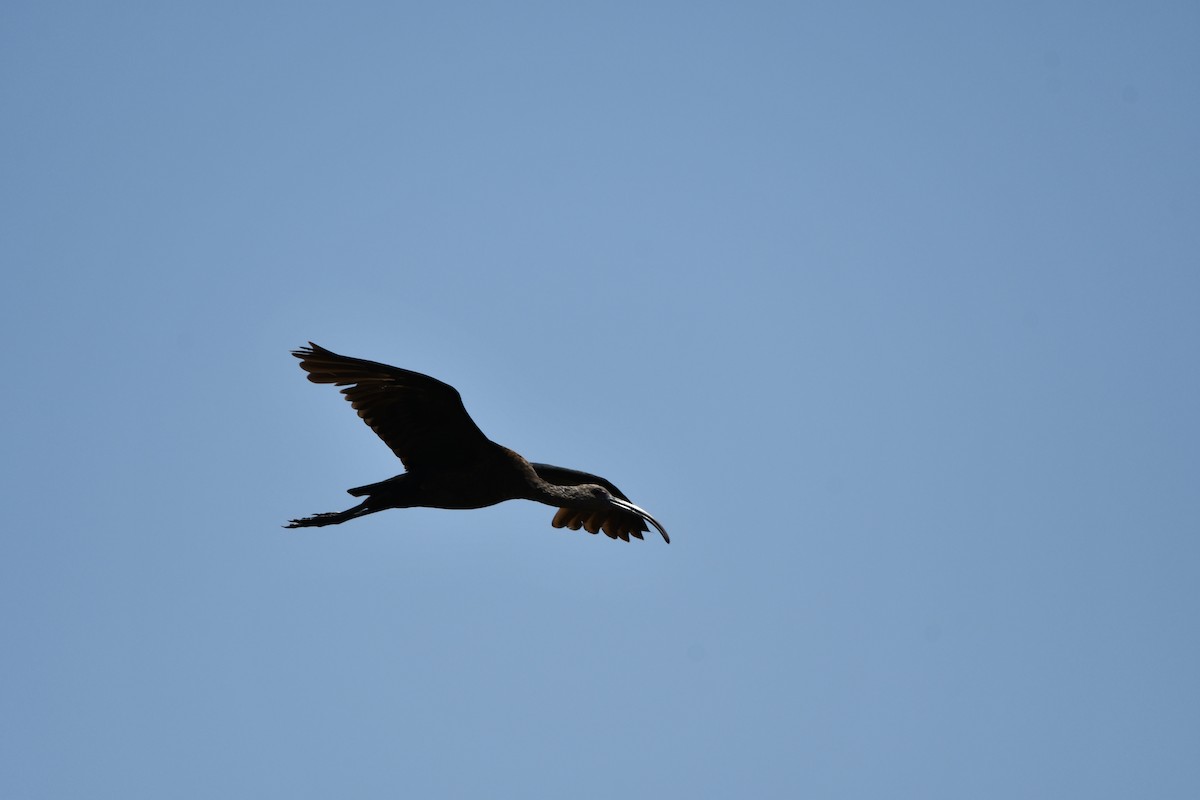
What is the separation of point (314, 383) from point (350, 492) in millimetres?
1118

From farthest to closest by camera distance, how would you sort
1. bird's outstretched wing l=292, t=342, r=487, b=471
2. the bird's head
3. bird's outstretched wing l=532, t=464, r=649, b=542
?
bird's outstretched wing l=532, t=464, r=649, b=542 < the bird's head < bird's outstretched wing l=292, t=342, r=487, b=471

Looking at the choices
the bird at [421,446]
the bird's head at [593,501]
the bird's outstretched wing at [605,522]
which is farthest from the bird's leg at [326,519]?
the bird's outstretched wing at [605,522]

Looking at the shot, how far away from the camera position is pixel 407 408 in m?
13.8

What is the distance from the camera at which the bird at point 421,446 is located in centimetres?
1347

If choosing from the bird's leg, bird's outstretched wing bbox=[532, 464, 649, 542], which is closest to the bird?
the bird's leg

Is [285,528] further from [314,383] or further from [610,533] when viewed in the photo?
[610,533]

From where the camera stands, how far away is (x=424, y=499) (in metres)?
14.0

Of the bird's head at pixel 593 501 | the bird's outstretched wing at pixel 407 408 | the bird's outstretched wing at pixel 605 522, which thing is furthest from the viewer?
the bird's outstretched wing at pixel 605 522

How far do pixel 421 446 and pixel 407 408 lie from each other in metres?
0.46

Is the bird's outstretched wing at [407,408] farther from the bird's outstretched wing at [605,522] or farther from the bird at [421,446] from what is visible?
the bird's outstretched wing at [605,522]

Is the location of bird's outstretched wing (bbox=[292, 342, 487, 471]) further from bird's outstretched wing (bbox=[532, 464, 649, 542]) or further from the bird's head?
bird's outstretched wing (bbox=[532, 464, 649, 542])

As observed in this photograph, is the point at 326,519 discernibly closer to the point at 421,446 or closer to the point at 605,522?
the point at 421,446

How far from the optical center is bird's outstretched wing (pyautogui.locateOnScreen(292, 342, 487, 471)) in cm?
1341

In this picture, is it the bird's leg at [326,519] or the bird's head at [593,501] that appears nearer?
the bird's leg at [326,519]
